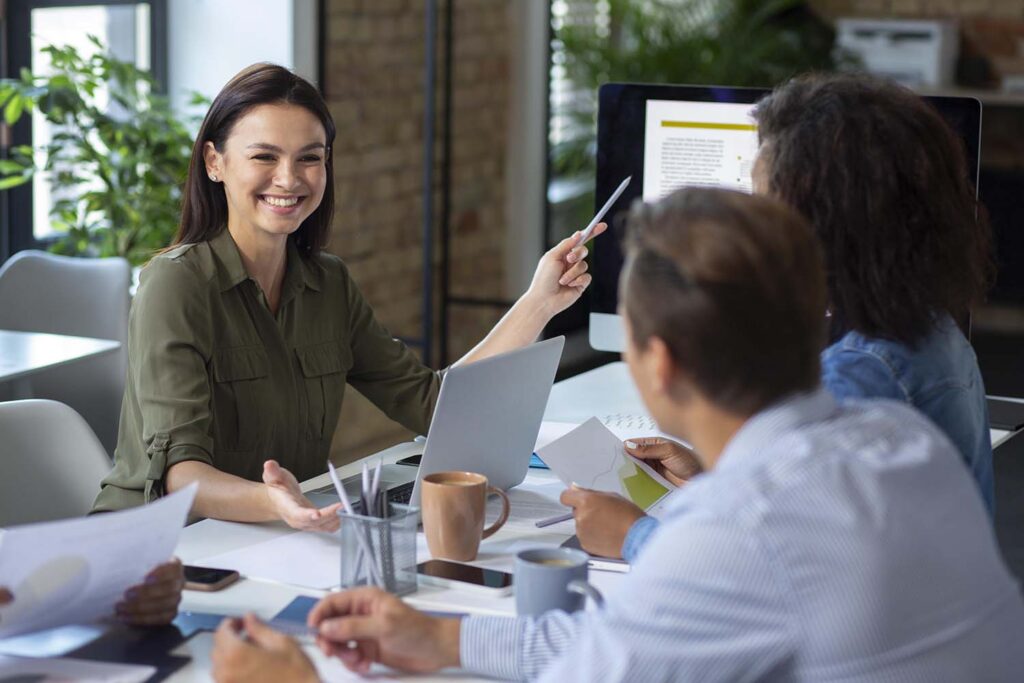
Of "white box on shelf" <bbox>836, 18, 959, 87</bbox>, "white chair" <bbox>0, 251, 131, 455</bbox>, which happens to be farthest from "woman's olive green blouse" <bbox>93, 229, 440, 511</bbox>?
"white box on shelf" <bbox>836, 18, 959, 87</bbox>

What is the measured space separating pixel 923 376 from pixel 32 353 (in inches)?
84.4

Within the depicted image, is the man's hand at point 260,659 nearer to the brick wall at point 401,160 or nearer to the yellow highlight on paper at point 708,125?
the yellow highlight on paper at point 708,125

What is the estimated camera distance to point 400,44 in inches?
187

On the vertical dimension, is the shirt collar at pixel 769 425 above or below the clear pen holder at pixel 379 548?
above

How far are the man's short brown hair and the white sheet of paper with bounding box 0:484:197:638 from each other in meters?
0.54

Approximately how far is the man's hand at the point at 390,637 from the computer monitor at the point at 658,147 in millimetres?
1150

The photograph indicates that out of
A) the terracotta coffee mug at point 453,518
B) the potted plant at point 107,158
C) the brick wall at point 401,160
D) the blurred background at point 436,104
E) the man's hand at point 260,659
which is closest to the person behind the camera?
the man's hand at point 260,659

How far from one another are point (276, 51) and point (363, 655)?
312 cm

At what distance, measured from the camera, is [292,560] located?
166 cm

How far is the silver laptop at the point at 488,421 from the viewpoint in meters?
1.71

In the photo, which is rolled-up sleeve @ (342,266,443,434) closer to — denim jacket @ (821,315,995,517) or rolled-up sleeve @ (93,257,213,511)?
rolled-up sleeve @ (93,257,213,511)

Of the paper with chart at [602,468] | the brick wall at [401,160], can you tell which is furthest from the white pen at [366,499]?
the brick wall at [401,160]

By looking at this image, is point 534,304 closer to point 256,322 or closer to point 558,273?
point 558,273

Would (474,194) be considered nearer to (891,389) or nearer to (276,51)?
(276,51)
